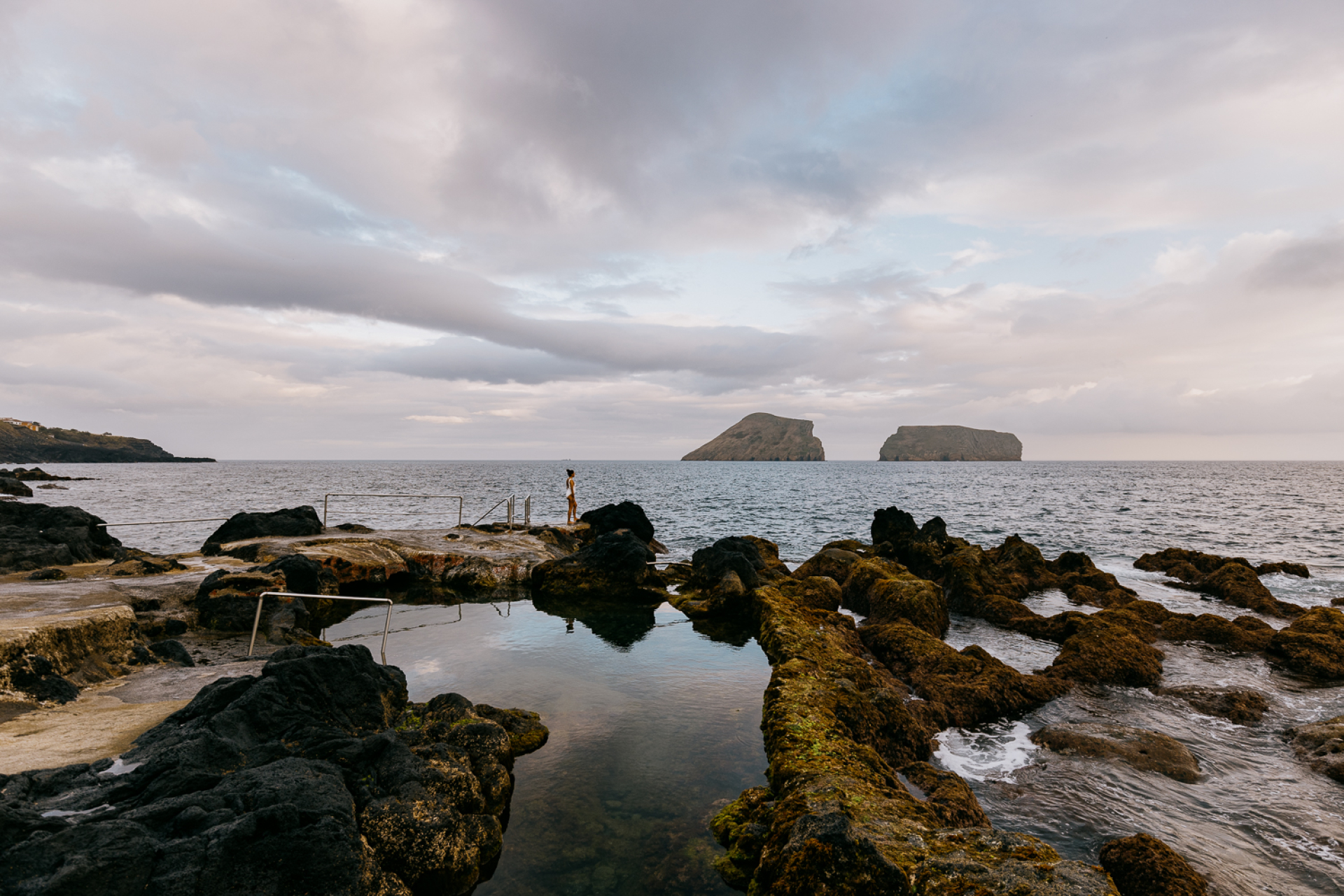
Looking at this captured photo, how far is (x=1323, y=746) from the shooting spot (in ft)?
31.9

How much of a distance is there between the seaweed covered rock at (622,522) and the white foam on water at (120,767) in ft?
74.6

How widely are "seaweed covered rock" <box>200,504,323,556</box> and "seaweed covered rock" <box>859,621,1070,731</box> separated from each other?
853 inches

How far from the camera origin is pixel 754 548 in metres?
23.1

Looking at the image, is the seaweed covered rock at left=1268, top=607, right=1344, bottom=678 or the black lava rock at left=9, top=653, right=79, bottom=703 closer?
the black lava rock at left=9, top=653, right=79, bottom=703

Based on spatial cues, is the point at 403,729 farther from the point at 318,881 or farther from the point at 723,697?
the point at 723,697

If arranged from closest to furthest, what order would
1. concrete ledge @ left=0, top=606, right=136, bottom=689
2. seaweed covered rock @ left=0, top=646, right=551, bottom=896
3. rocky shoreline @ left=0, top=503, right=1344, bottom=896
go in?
seaweed covered rock @ left=0, top=646, right=551, bottom=896
rocky shoreline @ left=0, top=503, right=1344, bottom=896
concrete ledge @ left=0, top=606, right=136, bottom=689

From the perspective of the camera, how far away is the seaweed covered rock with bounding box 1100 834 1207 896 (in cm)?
584

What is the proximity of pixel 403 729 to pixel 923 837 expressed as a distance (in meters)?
6.50

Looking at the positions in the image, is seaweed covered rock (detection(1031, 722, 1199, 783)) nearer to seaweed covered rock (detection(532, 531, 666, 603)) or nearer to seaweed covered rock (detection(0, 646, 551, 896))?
seaweed covered rock (detection(0, 646, 551, 896))

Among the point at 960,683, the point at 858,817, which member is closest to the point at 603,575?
the point at 960,683

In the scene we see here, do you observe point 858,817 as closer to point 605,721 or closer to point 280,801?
Result: point 605,721

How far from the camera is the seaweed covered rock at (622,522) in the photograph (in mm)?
29156

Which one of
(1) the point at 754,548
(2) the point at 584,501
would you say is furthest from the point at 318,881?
(2) the point at 584,501

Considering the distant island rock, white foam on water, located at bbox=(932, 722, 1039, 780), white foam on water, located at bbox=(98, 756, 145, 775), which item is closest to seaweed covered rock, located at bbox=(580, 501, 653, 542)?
white foam on water, located at bbox=(932, 722, 1039, 780)
